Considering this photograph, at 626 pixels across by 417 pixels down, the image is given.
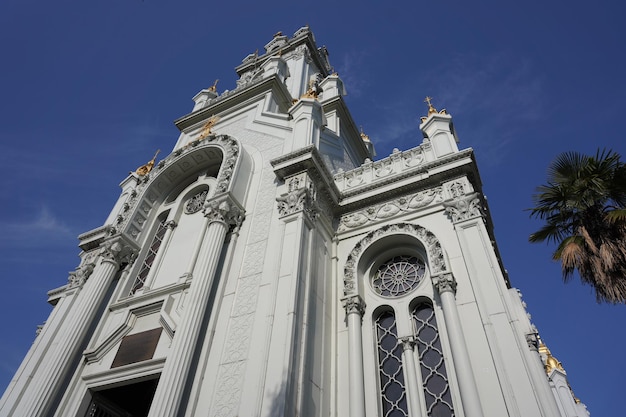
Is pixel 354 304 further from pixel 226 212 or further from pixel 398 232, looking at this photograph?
pixel 226 212

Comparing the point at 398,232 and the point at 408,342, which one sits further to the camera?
the point at 398,232

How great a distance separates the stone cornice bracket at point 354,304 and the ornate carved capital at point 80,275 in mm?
9160

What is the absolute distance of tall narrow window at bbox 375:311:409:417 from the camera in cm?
1045

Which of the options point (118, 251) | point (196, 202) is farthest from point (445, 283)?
point (118, 251)

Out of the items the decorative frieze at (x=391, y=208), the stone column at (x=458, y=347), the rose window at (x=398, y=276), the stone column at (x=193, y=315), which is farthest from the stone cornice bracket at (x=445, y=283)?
the stone column at (x=193, y=315)

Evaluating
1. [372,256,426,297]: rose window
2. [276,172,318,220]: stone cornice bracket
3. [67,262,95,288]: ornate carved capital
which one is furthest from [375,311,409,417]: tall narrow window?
[67,262,95,288]: ornate carved capital

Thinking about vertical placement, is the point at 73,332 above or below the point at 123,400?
above

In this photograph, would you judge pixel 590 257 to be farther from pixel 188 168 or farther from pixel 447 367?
pixel 188 168

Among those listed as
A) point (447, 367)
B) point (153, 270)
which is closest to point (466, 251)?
point (447, 367)

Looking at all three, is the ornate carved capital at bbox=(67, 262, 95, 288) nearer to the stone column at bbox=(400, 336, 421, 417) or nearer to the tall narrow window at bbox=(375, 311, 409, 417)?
the tall narrow window at bbox=(375, 311, 409, 417)

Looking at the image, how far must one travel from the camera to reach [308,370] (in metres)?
9.74

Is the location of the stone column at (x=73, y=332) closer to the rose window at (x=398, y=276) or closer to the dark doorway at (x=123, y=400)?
the dark doorway at (x=123, y=400)

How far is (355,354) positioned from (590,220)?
20.7ft

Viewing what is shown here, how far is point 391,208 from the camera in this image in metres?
14.2
